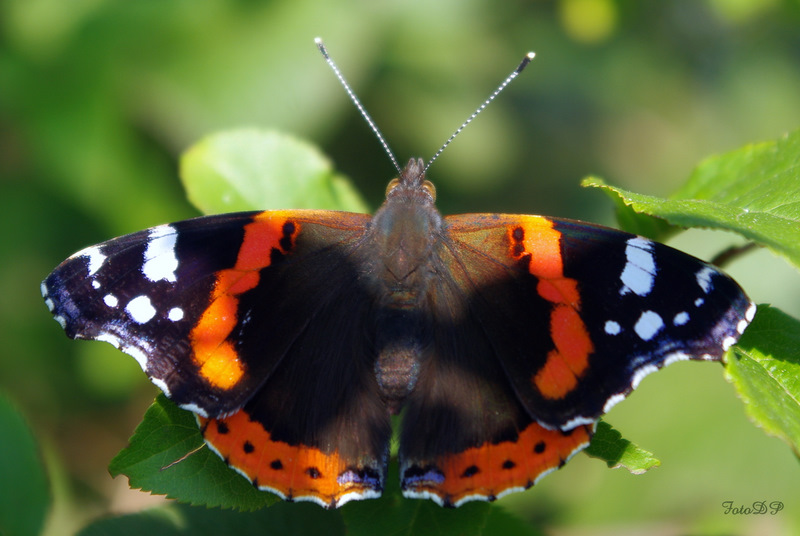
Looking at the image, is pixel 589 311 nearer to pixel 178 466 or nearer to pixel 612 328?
pixel 612 328

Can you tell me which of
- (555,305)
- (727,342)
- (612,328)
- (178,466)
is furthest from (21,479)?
(727,342)

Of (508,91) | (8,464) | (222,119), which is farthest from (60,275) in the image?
(508,91)

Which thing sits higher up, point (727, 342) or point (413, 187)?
point (413, 187)

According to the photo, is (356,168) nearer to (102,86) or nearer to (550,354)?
(102,86)

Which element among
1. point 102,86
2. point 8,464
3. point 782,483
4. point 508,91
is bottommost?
point 782,483

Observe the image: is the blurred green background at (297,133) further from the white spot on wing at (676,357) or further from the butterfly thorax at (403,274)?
the butterfly thorax at (403,274)

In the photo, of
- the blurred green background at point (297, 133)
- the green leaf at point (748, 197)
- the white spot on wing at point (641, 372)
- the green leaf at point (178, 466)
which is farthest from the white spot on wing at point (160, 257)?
the blurred green background at point (297, 133)
